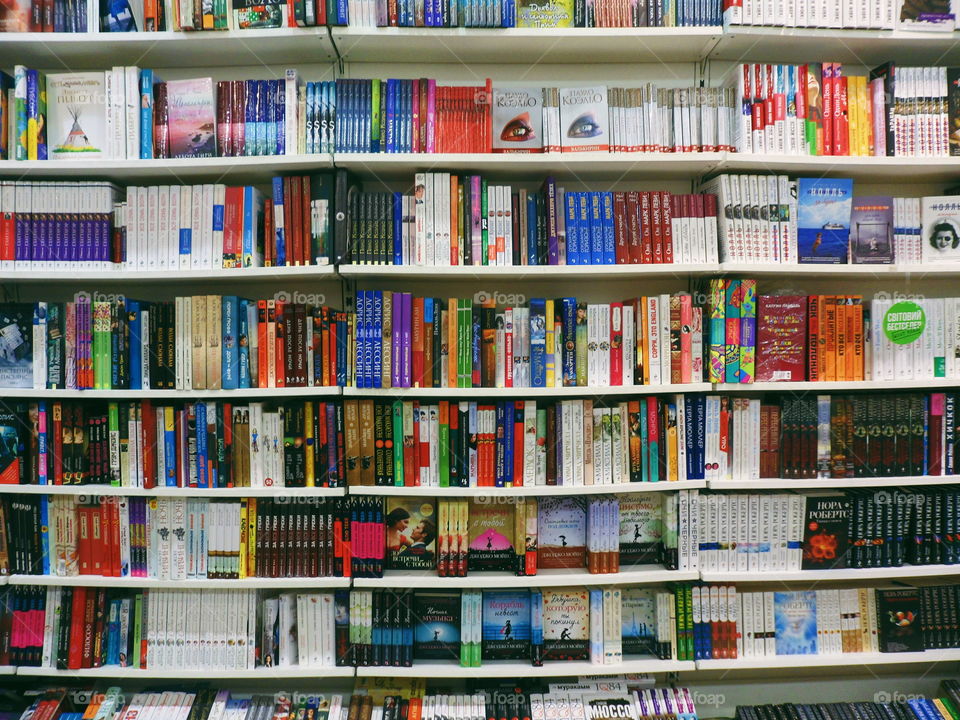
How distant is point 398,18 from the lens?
1.98 meters

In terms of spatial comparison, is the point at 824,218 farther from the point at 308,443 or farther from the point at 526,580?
the point at 308,443

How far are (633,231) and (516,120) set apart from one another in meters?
0.58

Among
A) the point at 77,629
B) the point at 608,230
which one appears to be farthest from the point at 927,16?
the point at 77,629

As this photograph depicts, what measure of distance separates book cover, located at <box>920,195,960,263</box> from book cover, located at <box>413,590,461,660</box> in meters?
2.17

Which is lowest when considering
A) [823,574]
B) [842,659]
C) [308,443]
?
[842,659]

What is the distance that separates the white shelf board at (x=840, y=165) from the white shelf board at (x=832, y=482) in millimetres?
1120

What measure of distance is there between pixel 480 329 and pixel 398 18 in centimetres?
109

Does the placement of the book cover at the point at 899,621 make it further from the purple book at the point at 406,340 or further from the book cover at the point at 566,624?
the purple book at the point at 406,340

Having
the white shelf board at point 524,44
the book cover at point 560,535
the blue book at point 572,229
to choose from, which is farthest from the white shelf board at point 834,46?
the book cover at point 560,535

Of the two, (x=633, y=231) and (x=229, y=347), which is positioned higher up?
(x=633, y=231)

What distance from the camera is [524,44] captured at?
2.10m

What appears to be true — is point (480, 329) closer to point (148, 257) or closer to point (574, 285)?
point (574, 285)

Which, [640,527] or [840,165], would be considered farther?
[640,527]

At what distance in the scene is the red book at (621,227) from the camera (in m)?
2.08
